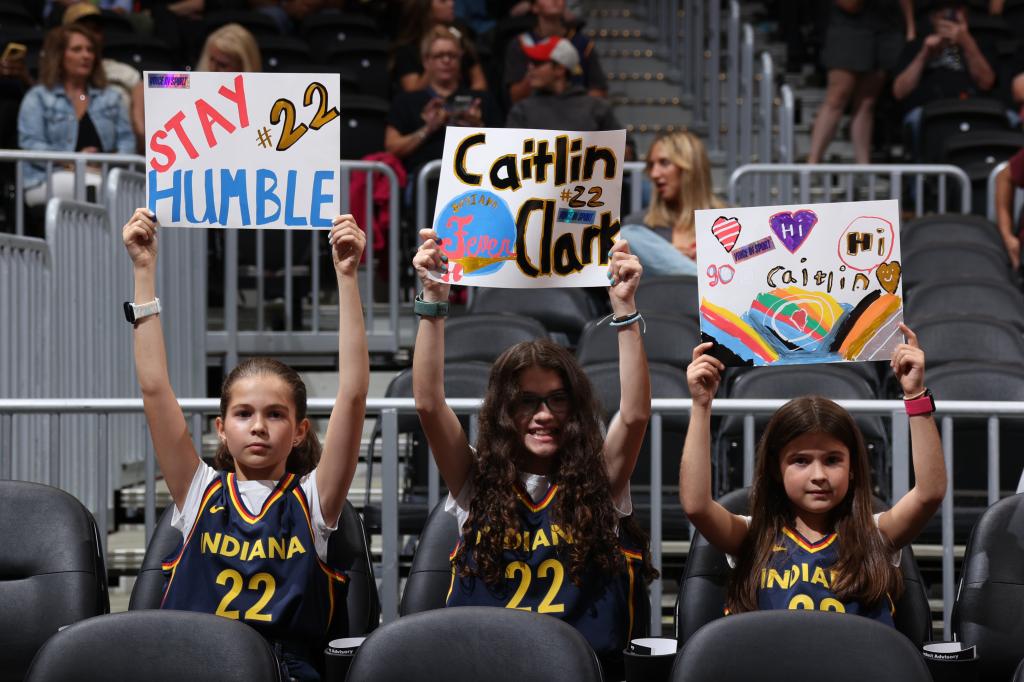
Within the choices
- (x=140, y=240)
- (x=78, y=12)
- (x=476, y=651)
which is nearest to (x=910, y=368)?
(x=476, y=651)

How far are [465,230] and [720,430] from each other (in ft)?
5.55

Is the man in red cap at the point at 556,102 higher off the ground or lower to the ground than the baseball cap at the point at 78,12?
lower

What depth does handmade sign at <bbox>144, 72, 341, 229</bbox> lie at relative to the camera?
4074mm

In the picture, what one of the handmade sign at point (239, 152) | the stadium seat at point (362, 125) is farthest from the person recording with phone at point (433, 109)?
the handmade sign at point (239, 152)

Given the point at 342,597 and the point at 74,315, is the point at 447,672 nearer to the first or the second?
the point at 342,597

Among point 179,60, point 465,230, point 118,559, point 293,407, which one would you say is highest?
point 179,60

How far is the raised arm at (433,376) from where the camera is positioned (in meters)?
3.92

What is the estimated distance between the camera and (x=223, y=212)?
4.07m

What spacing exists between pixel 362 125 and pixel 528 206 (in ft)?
16.1

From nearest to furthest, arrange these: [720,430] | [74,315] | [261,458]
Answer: [261,458] < [720,430] < [74,315]

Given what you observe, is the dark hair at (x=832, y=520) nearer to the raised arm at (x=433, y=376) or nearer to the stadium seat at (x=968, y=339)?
the raised arm at (x=433, y=376)

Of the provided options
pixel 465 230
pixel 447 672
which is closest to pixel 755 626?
pixel 447 672

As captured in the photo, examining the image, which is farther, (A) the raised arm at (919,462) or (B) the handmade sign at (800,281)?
(B) the handmade sign at (800,281)

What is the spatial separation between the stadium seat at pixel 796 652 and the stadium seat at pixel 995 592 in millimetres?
853
